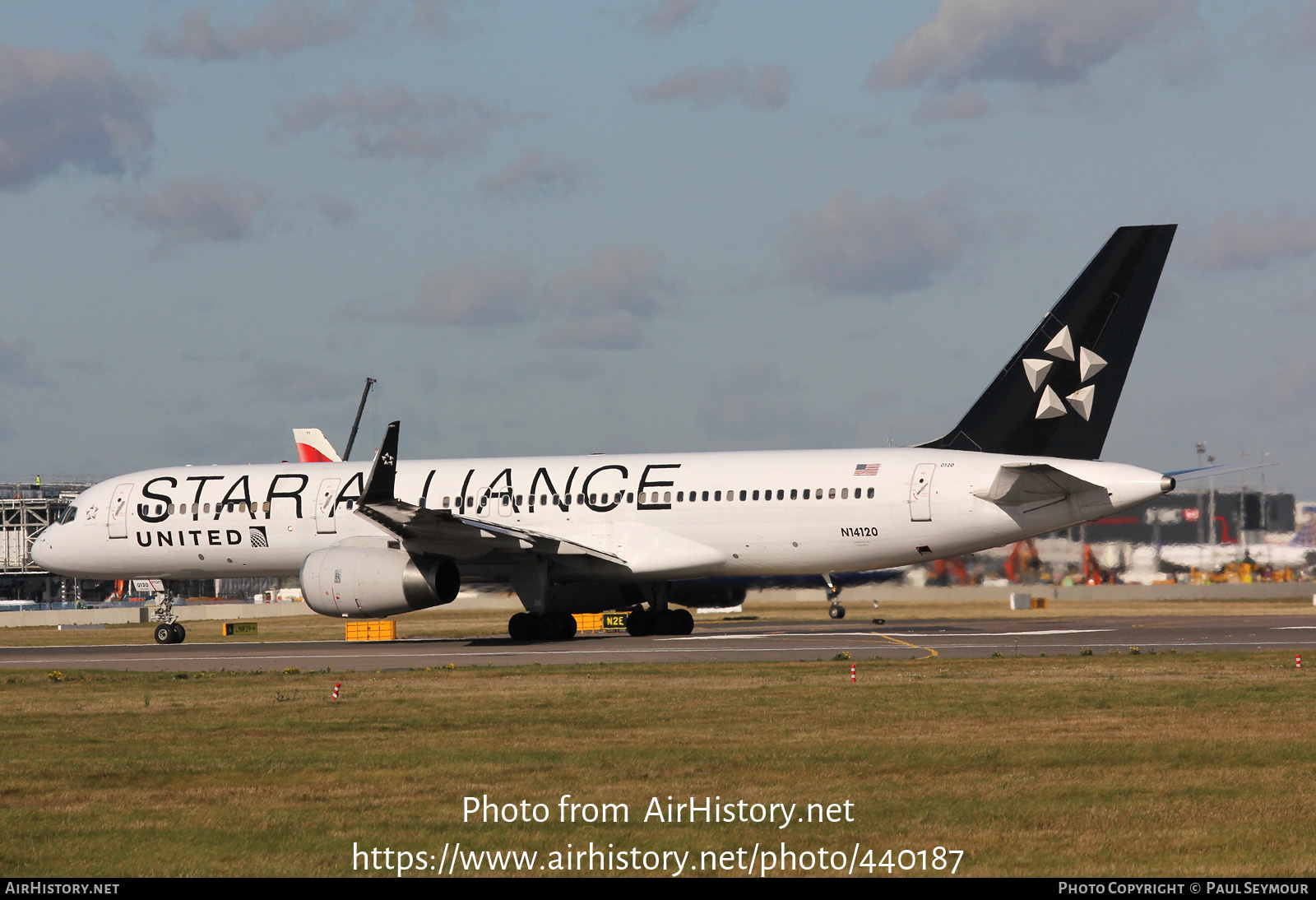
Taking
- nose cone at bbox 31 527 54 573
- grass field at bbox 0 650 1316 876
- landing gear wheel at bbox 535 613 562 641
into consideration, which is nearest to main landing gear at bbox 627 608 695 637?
landing gear wheel at bbox 535 613 562 641

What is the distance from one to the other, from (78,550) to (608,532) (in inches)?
605

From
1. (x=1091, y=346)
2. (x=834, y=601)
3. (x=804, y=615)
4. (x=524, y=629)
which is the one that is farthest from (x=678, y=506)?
(x=804, y=615)

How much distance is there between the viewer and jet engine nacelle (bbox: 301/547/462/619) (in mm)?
31688

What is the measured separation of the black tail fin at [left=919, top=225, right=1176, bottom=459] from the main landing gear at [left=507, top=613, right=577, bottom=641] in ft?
37.0

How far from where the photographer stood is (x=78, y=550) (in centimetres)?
3931

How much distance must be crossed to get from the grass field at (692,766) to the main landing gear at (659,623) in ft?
45.2

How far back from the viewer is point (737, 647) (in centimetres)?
2923

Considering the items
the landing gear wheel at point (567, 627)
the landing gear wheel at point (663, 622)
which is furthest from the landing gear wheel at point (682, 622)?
the landing gear wheel at point (567, 627)

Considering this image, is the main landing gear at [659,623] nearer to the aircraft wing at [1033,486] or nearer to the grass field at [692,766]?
the aircraft wing at [1033,486]

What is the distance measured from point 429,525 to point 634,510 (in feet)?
15.9

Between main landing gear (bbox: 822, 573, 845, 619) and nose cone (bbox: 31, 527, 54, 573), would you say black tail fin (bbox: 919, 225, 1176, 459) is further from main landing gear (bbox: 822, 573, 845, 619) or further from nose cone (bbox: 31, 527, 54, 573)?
nose cone (bbox: 31, 527, 54, 573)

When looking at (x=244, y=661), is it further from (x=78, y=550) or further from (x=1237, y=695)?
(x=1237, y=695)

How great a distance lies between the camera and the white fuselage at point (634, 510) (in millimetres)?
31125

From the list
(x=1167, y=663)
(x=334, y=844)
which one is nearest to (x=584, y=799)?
(x=334, y=844)
